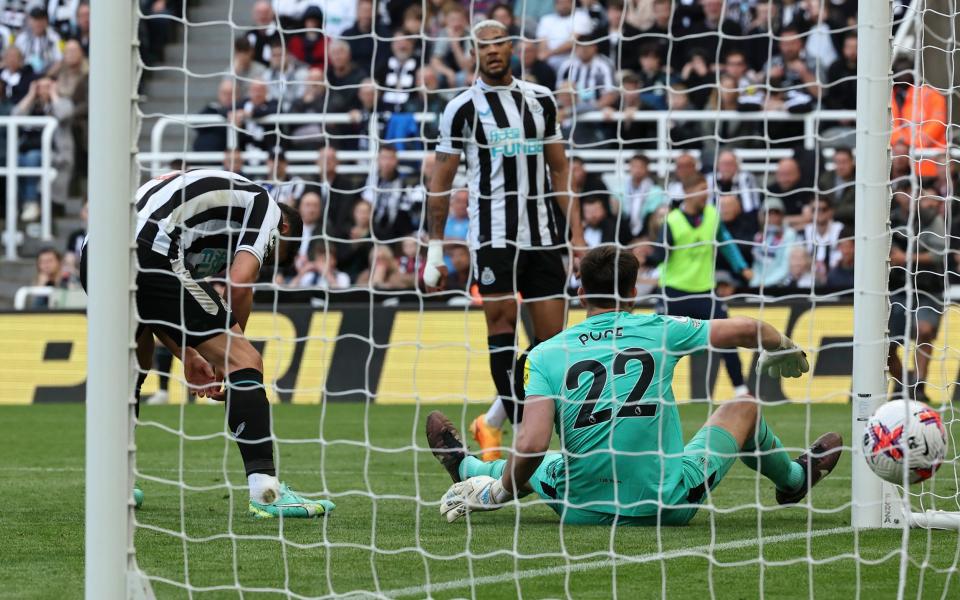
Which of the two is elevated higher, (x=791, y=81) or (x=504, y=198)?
(x=791, y=81)

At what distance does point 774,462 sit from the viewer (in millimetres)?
5629

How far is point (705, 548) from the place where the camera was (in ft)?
16.3

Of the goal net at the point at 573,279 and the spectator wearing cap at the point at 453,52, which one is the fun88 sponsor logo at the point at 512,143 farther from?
the spectator wearing cap at the point at 453,52

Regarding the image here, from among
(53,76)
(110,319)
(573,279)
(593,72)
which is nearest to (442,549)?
(110,319)

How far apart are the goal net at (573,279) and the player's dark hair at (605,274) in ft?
0.89

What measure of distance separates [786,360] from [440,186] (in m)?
2.69

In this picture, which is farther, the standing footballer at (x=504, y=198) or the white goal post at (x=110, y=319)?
the standing footballer at (x=504, y=198)

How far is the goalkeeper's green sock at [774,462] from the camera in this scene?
5.57 metres

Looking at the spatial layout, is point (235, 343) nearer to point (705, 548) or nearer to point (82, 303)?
point (705, 548)

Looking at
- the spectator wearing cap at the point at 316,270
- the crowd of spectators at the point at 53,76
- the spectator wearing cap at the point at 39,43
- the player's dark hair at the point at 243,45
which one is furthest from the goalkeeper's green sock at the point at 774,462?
the spectator wearing cap at the point at 39,43

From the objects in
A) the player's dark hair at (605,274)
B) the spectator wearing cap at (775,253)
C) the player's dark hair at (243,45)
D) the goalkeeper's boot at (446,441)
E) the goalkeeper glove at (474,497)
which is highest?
the player's dark hair at (243,45)

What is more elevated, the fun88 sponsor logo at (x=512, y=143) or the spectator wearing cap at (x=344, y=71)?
the spectator wearing cap at (x=344, y=71)

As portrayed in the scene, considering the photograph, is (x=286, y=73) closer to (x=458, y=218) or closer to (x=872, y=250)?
(x=458, y=218)

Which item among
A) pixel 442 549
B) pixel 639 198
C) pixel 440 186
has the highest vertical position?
pixel 440 186
